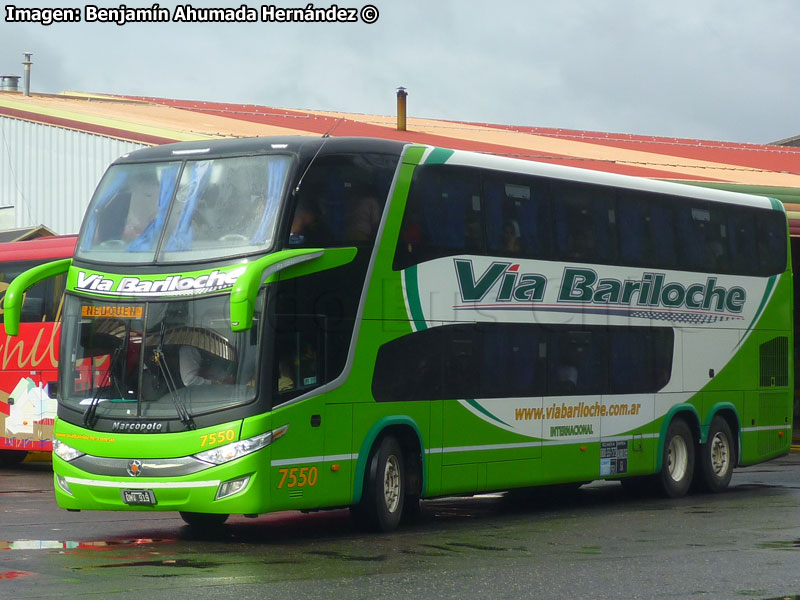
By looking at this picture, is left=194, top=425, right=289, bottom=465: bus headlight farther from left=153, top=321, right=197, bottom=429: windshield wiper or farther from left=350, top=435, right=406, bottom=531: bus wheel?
left=350, top=435, right=406, bottom=531: bus wheel

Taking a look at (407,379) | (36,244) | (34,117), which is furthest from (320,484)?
(34,117)

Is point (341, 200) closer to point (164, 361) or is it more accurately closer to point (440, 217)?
point (440, 217)

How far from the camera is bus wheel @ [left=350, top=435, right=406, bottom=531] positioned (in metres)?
13.6

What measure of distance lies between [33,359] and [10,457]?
346 centimetres

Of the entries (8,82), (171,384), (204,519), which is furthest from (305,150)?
(8,82)

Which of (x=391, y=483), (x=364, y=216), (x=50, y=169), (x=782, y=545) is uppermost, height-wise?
(x=50, y=169)

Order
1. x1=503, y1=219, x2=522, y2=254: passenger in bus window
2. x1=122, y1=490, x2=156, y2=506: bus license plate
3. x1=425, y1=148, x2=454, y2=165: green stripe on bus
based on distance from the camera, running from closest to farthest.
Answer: x1=122, y1=490, x2=156, y2=506: bus license plate < x1=425, y1=148, x2=454, y2=165: green stripe on bus < x1=503, y1=219, x2=522, y2=254: passenger in bus window

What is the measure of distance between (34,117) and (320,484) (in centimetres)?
2306

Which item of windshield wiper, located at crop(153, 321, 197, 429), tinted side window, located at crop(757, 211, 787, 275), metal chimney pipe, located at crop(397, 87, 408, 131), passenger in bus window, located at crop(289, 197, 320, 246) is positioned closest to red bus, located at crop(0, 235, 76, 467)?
windshield wiper, located at crop(153, 321, 197, 429)

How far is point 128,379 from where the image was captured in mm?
12836

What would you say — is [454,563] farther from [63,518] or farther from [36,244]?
[36,244]

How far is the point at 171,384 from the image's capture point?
12.6 meters

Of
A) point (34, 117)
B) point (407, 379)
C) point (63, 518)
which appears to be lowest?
point (63, 518)

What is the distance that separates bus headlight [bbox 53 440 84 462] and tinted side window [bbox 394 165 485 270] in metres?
3.68
